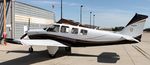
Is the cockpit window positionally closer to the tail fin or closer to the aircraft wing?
the aircraft wing

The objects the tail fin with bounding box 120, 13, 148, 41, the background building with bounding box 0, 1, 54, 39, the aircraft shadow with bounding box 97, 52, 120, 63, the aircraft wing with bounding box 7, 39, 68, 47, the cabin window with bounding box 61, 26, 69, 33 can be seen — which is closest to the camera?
the aircraft wing with bounding box 7, 39, 68, 47

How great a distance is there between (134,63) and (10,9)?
17513 mm

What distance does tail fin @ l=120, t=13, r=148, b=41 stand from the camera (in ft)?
51.5

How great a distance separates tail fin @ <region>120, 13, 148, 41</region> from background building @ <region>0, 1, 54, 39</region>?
14.9m

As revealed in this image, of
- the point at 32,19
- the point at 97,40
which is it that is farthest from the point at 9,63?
the point at 32,19

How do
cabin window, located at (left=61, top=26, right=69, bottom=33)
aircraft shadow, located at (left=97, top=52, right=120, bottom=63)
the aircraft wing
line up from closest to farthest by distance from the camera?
the aircraft wing < aircraft shadow, located at (left=97, top=52, right=120, bottom=63) < cabin window, located at (left=61, top=26, right=69, bottom=33)

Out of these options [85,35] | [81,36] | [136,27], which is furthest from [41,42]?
[136,27]

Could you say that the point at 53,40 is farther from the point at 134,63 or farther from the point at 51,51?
the point at 134,63

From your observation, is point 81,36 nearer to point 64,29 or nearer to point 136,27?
point 64,29

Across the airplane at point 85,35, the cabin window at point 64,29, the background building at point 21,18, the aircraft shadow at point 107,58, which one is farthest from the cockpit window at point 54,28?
the background building at point 21,18

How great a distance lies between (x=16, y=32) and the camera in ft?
91.9

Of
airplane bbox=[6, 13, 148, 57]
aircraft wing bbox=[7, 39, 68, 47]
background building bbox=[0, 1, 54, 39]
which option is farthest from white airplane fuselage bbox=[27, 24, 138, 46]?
background building bbox=[0, 1, 54, 39]

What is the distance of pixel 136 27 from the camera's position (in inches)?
629

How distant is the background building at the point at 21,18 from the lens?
27.3 meters
